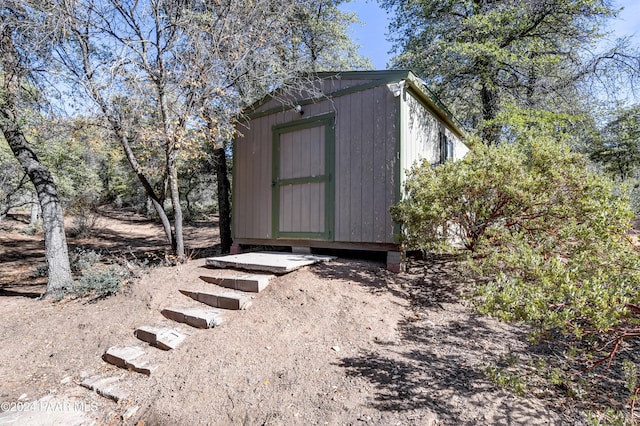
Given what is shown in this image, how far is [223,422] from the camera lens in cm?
221

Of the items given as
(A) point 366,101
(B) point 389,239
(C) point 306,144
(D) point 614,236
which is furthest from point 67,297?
(D) point 614,236

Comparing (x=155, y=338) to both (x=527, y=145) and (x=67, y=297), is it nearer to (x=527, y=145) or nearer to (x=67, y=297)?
(x=67, y=297)

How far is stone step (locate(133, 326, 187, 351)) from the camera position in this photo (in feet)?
10.2

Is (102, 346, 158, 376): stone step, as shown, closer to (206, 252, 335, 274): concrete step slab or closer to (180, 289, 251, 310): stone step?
(180, 289, 251, 310): stone step

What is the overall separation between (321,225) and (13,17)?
17.0 feet

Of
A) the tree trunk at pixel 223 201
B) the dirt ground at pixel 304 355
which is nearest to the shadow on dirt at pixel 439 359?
the dirt ground at pixel 304 355

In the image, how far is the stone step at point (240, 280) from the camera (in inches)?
150

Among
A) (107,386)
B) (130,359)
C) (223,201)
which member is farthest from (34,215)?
(107,386)

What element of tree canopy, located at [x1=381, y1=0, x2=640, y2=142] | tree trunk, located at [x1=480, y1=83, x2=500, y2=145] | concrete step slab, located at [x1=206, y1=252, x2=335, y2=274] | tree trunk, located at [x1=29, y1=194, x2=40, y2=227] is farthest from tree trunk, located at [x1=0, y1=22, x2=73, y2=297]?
tree trunk, located at [x1=29, y1=194, x2=40, y2=227]

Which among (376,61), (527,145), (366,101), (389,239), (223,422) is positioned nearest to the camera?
(223,422)

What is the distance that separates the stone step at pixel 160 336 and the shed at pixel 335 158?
2420 mm

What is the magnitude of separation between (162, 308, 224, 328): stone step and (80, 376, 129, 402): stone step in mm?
783

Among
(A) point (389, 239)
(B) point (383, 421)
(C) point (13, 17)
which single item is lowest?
(B) point (383, 421)

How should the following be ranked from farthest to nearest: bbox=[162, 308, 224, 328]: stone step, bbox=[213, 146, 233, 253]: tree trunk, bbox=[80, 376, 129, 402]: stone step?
bbox=[213, 146, 233, 253]: tree trunk < bbox=[162, 308, 224, 328]: stone step < bbox=[80, 376, 129, 402]: stone step
